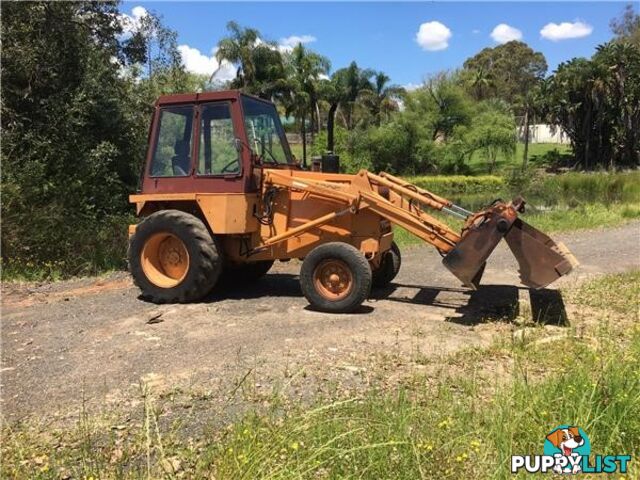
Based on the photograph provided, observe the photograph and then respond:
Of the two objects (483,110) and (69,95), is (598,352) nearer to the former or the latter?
(69,95)

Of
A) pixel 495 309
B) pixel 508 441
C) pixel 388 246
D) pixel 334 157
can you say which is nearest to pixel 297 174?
pixel 334 157

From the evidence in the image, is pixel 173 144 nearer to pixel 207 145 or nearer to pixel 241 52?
pixel 207 145

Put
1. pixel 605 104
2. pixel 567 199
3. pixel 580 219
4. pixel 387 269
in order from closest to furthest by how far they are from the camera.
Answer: pixel 387 269 < pixel 580 219 < pixel 567 199 < pixel 605 104

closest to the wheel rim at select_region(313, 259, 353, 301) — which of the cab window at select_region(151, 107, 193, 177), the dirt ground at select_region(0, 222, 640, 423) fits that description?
the dirt ground at select_region(0, 222, 640, 423)

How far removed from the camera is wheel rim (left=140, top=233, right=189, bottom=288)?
759cm

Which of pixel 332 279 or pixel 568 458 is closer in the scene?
pixel 568 458

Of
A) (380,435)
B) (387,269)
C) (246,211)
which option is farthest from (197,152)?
(380,435)

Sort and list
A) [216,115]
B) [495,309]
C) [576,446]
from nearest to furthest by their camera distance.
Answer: [576,446] → [495,309] → [216,115]

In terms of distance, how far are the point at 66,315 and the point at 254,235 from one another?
240 cm

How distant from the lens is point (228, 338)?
584 centimetres

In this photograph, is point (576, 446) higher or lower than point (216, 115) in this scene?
lower

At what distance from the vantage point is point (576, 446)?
3207 mm

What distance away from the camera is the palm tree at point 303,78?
47938mm

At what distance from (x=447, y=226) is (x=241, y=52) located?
39274mm
